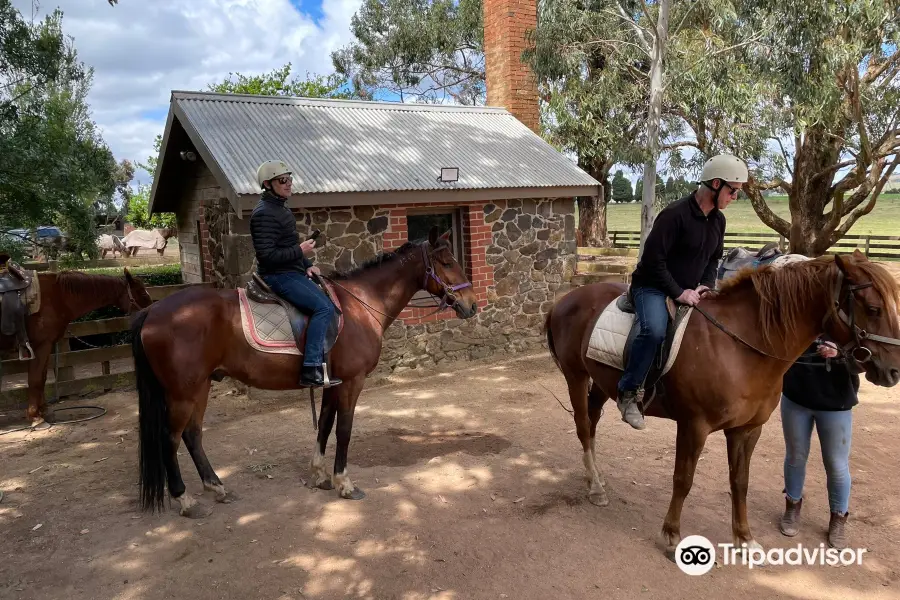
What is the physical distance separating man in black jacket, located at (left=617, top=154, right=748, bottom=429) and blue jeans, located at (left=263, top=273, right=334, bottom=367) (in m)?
2.36

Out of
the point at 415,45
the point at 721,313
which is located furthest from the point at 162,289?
the point at 415,45

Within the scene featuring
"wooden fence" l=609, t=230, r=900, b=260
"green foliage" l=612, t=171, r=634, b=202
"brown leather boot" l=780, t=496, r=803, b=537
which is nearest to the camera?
"brown leather boot" l=780, t=496, r=803, b=537

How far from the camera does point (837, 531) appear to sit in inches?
152

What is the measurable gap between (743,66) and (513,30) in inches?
190

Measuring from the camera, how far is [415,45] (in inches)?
1148

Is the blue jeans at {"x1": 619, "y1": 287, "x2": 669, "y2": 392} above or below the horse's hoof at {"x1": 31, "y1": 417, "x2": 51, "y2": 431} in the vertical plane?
above

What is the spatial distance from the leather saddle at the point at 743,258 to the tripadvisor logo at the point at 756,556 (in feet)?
6.27

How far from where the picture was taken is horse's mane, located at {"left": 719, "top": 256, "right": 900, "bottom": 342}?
10.9 feet

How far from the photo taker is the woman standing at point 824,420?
12.1 feet

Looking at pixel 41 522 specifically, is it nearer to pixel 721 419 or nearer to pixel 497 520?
pixel 497 520

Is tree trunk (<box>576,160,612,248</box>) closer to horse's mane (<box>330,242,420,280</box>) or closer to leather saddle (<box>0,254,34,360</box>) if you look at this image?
horse's mane (<box>330,242,420,280</box>)

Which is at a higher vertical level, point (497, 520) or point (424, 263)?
point (424, 263)

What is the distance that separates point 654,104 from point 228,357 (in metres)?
9.46

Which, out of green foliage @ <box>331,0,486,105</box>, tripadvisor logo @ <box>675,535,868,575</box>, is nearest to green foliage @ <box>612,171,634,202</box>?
green foliage @ <box>331,0,486,105</box>
